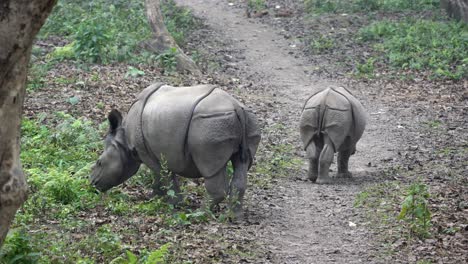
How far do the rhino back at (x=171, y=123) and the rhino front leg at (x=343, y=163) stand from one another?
3.19 meters

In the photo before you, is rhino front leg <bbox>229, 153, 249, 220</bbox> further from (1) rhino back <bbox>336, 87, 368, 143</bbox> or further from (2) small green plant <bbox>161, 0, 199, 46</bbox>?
(2) small green plant <bbox>161, 0, 199, 46</bbox>

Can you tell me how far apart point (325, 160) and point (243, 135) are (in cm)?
259

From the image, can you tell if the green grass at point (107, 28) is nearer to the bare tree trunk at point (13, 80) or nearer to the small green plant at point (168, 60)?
the small green plant at point (168, 60)

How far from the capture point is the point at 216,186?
9.98m

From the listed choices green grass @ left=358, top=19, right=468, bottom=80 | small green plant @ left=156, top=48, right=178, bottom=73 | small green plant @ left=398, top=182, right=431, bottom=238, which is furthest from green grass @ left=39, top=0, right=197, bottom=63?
small green plant @ left=398, top=182, right=431, bottom=238

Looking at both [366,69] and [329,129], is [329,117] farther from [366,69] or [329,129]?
[366,69]

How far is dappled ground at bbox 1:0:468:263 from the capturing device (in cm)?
888

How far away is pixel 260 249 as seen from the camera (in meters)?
8.98

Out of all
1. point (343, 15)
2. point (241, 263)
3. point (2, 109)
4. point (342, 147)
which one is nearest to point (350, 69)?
point (343, 15)

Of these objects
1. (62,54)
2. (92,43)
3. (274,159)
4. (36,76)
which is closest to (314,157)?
(274,159)

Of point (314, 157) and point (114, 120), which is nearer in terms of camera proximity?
point (114, 120)

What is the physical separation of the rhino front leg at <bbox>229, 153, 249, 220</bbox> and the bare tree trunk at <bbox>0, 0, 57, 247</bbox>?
4.09 m

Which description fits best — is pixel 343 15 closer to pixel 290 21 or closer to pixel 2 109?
pixel 290 21

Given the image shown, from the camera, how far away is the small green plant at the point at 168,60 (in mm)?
18794
